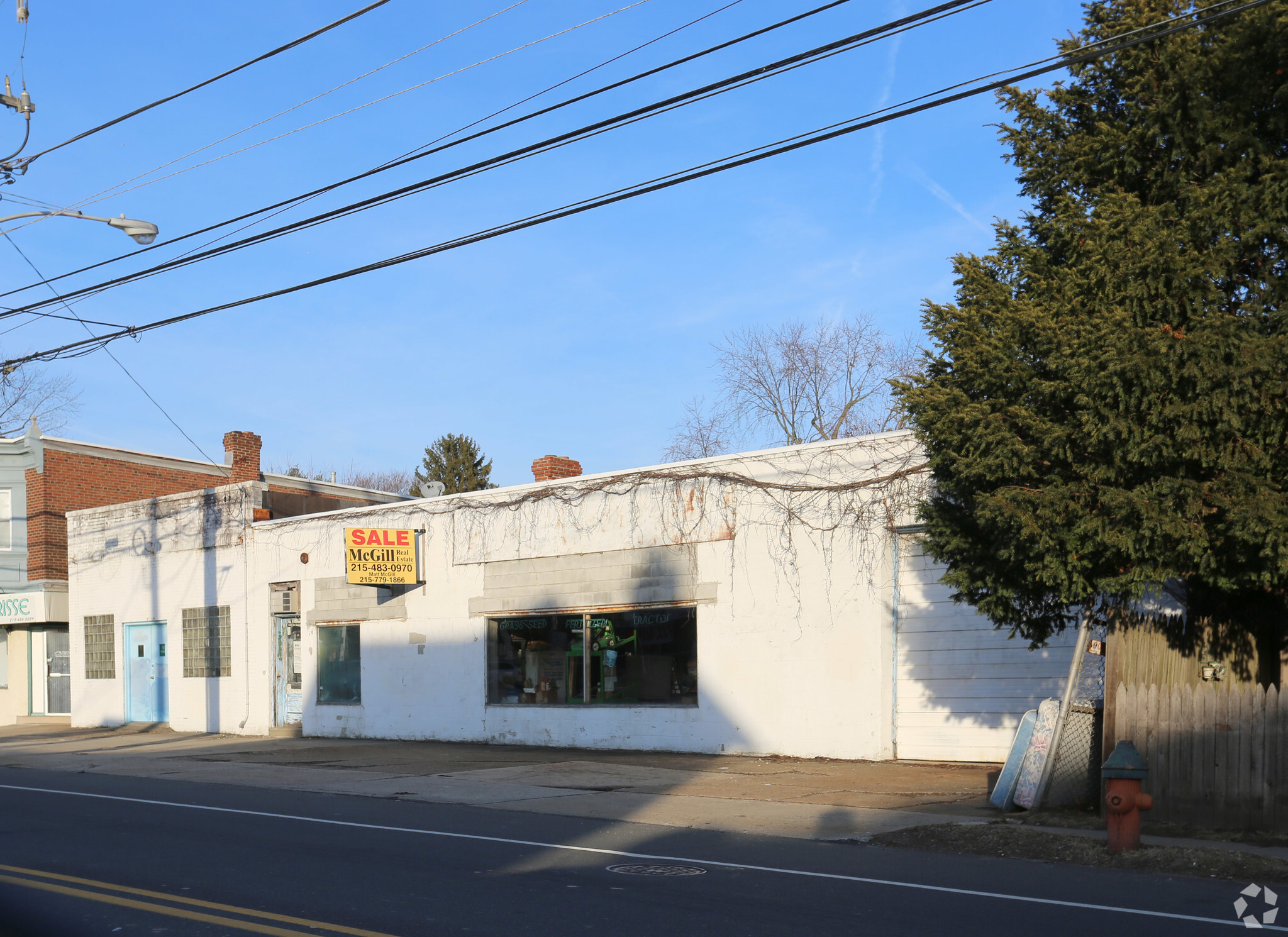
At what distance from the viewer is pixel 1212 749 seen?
35.9ft

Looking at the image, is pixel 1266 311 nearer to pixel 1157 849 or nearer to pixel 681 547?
pixel 1157 849

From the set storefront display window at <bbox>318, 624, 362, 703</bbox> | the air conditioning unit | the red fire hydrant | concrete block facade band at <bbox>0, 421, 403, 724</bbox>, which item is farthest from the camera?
concrete block facade band at <bbox>0, 421, 403, 724</bbox>

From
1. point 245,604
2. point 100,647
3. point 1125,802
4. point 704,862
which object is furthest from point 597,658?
point 100,647

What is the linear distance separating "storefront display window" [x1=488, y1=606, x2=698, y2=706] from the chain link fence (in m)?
8.01

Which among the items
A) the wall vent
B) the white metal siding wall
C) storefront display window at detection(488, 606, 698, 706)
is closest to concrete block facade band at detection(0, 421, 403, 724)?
the wall vent

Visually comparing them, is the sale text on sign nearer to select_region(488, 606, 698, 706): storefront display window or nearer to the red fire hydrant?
select_region(488, 606, 698, 706): storefront display window

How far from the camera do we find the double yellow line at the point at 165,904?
717 cm

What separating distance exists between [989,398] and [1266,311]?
2.27 m

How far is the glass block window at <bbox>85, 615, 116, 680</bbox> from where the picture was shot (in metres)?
30.0

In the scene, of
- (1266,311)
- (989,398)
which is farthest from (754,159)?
(1266,311)

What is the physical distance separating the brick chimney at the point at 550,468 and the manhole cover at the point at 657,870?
46.6ft

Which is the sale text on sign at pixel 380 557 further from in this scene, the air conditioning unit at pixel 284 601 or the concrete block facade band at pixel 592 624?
the air conditioning unit at pixel 284 601

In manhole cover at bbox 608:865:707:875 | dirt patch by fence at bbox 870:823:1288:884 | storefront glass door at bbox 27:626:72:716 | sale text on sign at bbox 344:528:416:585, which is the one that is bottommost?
storefront glass door at bbox 27:626:72:716

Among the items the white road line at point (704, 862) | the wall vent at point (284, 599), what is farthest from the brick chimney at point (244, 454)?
the white road line at point (704, 862)
